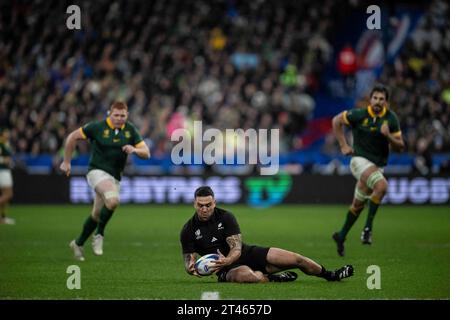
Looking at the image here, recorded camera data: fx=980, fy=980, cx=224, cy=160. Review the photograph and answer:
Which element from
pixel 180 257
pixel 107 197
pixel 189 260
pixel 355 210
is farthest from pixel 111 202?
pixel 355 210

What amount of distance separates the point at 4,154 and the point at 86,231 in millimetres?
8502

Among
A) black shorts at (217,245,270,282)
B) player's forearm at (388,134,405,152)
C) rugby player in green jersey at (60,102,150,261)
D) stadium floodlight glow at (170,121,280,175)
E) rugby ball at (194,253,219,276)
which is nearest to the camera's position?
rugby ball at (194,253,219,276)

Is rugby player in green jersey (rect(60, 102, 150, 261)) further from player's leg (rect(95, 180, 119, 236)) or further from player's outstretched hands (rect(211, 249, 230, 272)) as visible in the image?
player's outstretched hands (rect(211, 249, 230, 272))

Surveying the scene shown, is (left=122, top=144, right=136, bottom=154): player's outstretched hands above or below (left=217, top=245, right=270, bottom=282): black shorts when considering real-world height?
above

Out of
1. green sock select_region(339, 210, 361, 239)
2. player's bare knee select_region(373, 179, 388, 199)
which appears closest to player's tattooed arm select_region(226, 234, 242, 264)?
green sock select_region(339, 210, 361, 239)

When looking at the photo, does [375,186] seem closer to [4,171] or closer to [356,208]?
[356,208]

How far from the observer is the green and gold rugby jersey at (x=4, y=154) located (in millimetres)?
22891

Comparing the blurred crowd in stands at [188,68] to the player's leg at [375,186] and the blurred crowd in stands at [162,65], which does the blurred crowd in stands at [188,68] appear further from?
the player's leg at [375,186]

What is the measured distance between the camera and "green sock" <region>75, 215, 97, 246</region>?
49.5 ft

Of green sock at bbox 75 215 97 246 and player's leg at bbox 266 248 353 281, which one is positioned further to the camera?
green sock at bbox 75 215 97 246

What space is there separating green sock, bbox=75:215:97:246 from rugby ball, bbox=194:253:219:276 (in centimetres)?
405

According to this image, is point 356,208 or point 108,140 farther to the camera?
point 356,208

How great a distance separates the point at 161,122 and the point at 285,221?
6689mm

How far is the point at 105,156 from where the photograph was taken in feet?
51.1
